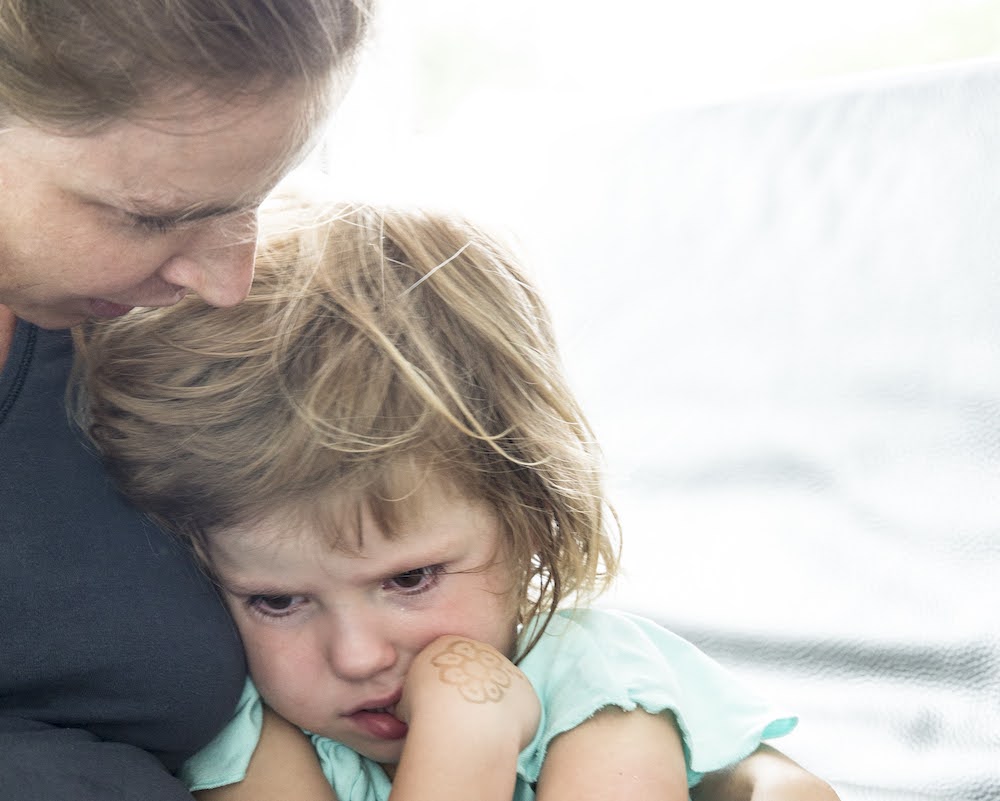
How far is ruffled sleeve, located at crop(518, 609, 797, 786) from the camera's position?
924mm

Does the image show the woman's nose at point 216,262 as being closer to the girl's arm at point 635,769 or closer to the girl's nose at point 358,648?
the girl's nose at point 358,648

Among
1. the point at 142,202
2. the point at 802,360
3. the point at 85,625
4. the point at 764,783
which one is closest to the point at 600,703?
the point at 764,783

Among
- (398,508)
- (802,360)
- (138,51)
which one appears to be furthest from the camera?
(802,360)

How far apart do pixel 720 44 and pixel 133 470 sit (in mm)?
2153

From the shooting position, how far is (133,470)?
34.9 inches

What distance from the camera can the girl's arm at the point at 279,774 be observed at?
937 millimetres

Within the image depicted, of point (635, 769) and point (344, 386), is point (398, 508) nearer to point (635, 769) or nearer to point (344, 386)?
point (344, 386)

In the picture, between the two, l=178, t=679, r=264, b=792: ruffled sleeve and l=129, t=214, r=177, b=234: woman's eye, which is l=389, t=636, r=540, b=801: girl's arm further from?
l=129, t=214, r=177, b=234: woman's eye

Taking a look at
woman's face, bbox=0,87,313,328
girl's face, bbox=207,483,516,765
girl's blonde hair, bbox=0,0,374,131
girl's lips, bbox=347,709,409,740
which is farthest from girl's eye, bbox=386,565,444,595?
girl's blonde hair, bbox=0,0,374,131

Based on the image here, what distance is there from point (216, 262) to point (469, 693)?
34 centimetres

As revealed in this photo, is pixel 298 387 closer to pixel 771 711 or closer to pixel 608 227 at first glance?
pixel 771 711

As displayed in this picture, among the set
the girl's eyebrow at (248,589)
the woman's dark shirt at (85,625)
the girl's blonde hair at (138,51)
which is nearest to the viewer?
the girl's blonde hair at (138,51)

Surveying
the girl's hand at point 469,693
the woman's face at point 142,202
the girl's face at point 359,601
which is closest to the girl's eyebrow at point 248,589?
the girl's face at point 359,601

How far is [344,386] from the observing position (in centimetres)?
88
